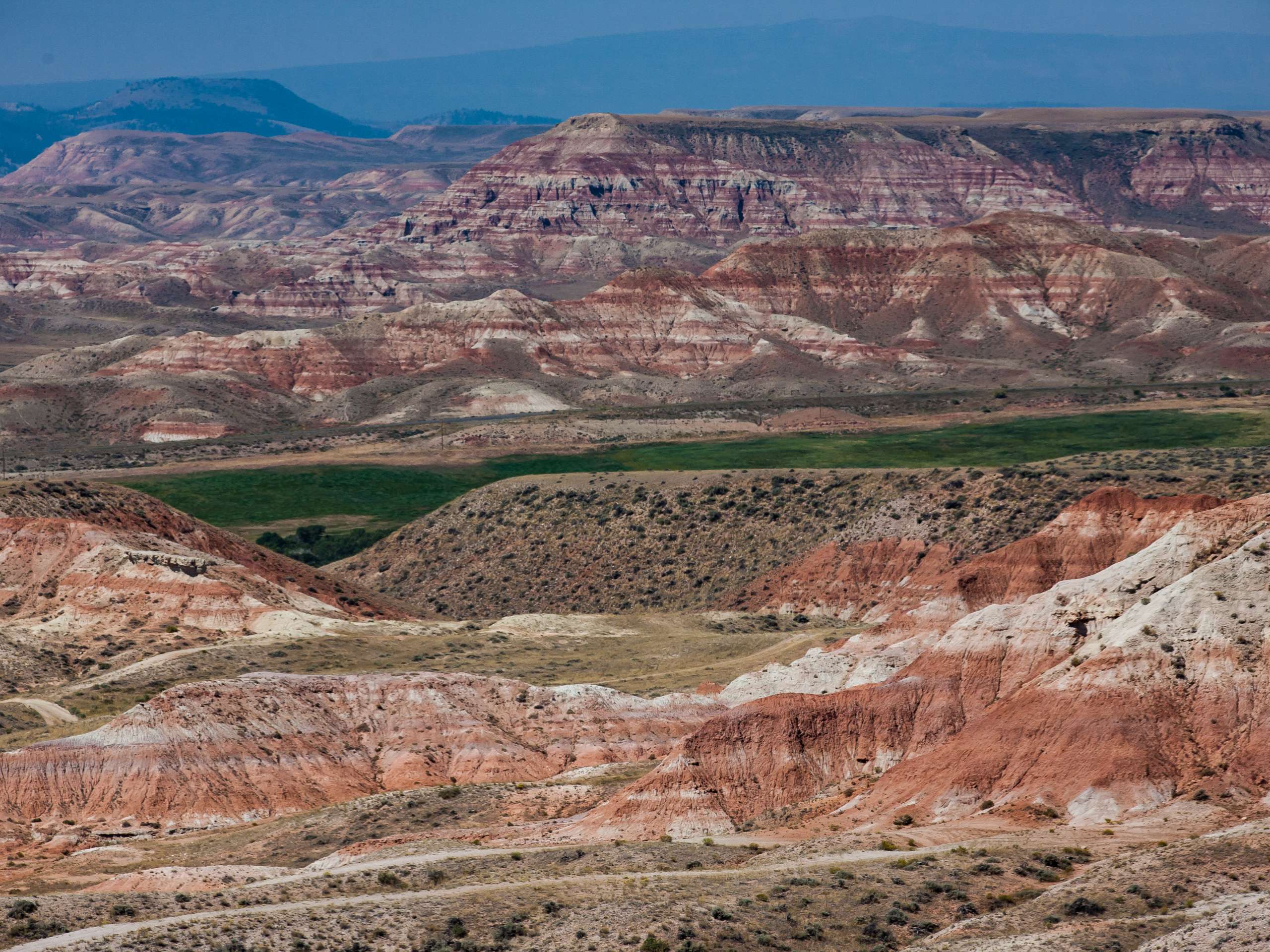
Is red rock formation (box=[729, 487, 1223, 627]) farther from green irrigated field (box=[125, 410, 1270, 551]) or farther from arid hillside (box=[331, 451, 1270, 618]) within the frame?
green irrigated field (box=[125, 410, 1270, 551])

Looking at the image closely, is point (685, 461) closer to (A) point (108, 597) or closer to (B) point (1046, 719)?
(A) point (108, 597)

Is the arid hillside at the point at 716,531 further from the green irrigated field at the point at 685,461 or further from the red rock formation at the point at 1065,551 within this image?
the green irrigated field at the point at 685,461

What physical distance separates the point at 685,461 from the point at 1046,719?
129 metres

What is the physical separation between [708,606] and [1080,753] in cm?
6830

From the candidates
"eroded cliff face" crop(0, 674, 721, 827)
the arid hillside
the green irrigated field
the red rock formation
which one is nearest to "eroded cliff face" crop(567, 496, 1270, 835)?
the red rock formation

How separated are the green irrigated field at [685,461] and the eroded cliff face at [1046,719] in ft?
335

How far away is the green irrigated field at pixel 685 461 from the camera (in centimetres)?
16575

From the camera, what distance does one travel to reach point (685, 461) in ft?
584

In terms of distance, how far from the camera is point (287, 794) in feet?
221

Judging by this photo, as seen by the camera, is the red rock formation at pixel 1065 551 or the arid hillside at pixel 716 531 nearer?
the red rock formation at pixel 1065 551

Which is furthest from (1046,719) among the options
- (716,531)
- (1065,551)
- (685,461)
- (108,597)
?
(685,461)

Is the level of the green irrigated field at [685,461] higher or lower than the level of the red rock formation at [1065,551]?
lower

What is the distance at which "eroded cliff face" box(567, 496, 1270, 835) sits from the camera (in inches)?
1866

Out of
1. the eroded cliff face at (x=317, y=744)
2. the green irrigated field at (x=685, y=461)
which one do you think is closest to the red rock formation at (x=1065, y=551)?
the eroded cliff face at (x=317, y=744)
